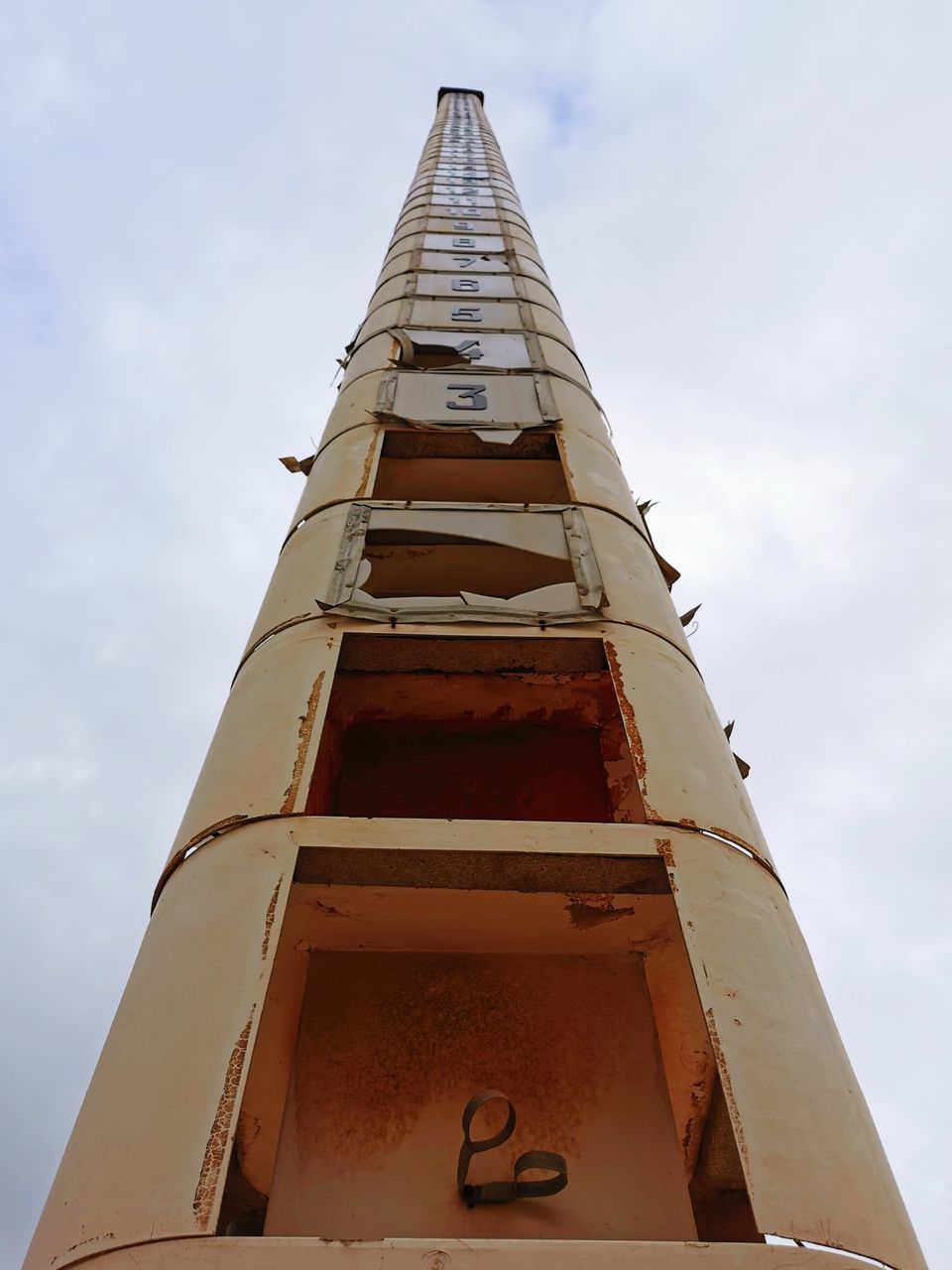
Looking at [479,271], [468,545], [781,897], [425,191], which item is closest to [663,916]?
[781,897]

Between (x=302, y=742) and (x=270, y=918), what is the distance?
1295 mm

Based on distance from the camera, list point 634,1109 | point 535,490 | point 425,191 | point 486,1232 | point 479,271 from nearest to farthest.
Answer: point 486,1232
point 634,1109
point 535,490
point 479,271
point 425,191

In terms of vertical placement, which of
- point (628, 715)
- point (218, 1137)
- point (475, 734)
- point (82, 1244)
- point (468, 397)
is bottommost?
point (82, 1244)

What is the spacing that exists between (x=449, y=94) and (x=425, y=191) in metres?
24.0

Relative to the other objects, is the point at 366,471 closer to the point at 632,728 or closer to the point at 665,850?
the point at 632,728

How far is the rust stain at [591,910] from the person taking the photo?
17.2 ft

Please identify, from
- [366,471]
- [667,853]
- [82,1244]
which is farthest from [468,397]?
[82,1244]

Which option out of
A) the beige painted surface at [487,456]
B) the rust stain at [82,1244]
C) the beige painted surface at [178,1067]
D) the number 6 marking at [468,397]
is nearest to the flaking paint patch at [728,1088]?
the beige painted surface at [178,1067]

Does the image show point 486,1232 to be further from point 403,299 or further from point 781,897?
point 403,299

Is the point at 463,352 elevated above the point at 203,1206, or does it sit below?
above

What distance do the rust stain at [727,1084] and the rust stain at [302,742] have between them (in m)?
2.20

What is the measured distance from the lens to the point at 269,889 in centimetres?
462

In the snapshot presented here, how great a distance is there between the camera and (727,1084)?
3908mm

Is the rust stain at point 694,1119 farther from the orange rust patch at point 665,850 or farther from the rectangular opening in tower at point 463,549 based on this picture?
the rectangular opening in tower at point 463,549
